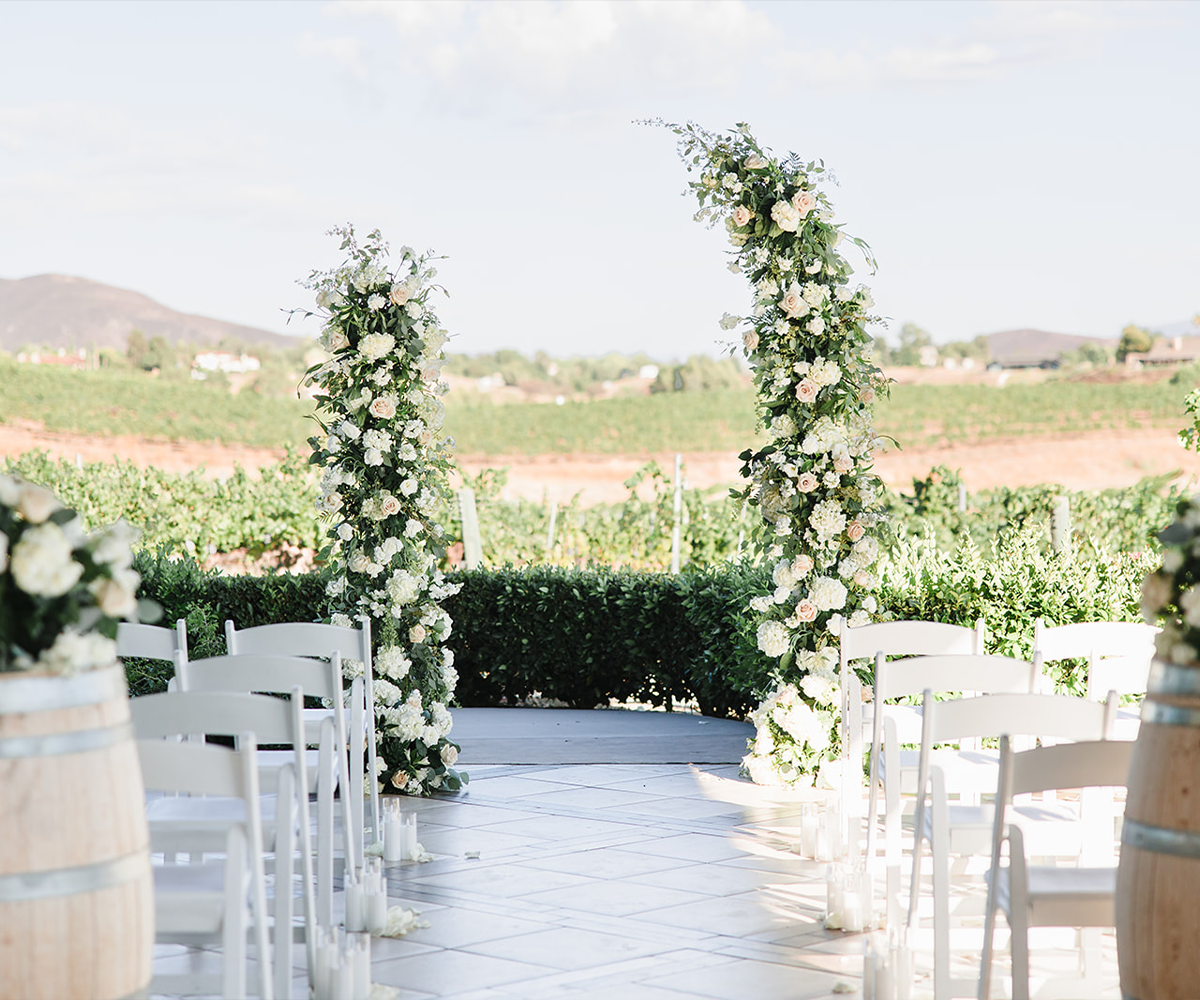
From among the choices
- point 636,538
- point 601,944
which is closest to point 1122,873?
point 601,944

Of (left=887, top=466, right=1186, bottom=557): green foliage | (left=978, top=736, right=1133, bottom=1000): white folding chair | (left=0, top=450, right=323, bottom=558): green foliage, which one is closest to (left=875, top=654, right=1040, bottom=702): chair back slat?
(left=978, top=736, right=1133, bottom=1000): white folding chair

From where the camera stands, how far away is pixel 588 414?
Answer: 31.2 meters

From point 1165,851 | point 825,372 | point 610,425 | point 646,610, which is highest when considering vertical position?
point 610,425

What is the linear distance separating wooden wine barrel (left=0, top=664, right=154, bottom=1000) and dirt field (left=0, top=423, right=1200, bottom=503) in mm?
24459

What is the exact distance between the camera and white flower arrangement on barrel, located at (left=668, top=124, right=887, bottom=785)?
576 cm

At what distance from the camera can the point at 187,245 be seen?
3381cm

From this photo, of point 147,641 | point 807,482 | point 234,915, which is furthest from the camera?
point 807,482

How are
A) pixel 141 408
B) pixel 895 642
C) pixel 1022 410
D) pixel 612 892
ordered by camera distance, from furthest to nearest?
pixel 1022 410 < pixel 141 408 < pixel 895 642 < pixel 612 892

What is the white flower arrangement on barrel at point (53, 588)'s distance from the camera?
217 cm

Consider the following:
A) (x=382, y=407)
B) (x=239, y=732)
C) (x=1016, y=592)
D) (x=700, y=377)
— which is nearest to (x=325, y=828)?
(x=239, y=732)

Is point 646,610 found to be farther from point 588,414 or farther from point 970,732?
point 588,414

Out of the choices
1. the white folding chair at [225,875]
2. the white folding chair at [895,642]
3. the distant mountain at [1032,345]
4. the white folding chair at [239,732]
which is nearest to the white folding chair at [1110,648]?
the white folding chair at [895,642]

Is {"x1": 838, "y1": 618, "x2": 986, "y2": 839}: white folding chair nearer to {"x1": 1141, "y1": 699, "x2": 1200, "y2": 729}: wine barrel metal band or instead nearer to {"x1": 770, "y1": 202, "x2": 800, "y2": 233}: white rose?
{"x1": 770, "y1": 202, "x2": 800, "y2": 233}: white rose

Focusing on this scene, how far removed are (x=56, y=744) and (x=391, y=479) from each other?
3.58 m
